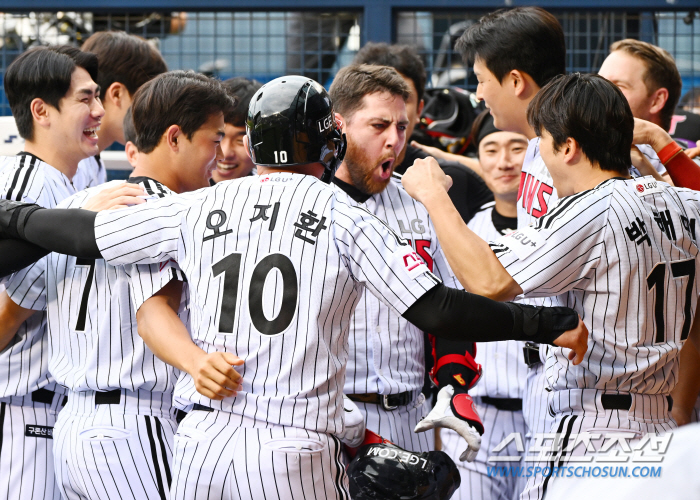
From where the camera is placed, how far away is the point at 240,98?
407 cm

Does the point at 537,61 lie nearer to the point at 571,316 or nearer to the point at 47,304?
the point at 571,316

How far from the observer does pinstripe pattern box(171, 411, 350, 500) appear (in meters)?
2.06

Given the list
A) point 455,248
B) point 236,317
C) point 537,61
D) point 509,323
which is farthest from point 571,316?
point 537,61

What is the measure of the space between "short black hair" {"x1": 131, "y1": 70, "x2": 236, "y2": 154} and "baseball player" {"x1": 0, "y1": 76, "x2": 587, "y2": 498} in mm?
633

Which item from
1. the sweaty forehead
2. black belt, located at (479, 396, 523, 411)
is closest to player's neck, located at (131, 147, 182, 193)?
the sweaty forehead

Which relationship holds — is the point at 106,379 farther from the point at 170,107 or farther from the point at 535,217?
the point at 535,217

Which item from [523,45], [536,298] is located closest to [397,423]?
[536,298]

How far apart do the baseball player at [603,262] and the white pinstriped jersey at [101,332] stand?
3.34 ft

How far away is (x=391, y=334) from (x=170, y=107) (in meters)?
1.15

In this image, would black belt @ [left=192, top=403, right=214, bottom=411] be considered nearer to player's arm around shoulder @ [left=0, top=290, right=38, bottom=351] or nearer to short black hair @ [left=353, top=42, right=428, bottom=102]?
player's arm around shoulder @ [left=0, top=290, right=38, bottom=351]

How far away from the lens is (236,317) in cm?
214

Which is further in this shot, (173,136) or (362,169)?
(362,169)

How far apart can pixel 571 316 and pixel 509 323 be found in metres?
0.20

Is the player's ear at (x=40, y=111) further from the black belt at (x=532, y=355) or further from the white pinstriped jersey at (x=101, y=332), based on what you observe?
the black belt at (x=532, y=355)
